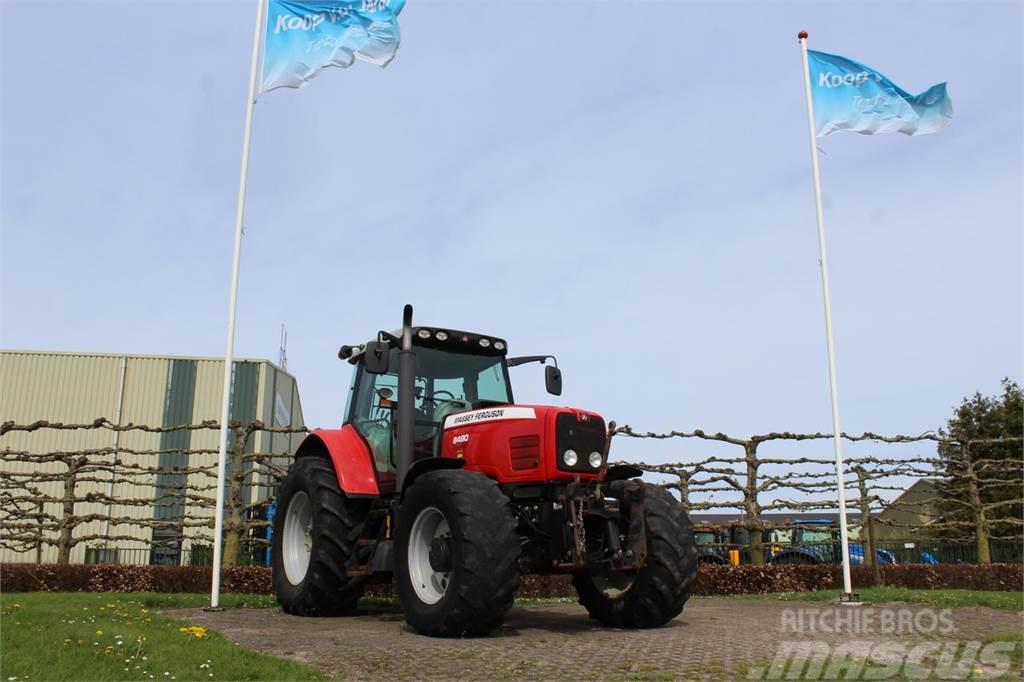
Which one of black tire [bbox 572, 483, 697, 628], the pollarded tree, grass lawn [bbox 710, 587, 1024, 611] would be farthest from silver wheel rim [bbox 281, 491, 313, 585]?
the pollarded tree

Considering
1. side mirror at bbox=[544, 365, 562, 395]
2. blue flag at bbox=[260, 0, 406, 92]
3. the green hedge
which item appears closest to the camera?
side mirror at bbox=[544, 365, 562, 395]

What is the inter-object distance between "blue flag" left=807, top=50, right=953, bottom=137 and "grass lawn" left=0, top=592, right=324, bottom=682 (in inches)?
413

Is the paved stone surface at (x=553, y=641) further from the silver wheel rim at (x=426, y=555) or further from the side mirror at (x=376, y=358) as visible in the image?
the side mirror at (x=376, y=358)

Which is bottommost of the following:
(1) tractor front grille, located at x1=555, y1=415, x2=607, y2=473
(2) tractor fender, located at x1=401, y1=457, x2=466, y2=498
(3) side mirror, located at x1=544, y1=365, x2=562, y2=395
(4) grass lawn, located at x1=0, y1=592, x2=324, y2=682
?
(4) grass lawn, located at x1=0, y1=592, x2=324, y2=682

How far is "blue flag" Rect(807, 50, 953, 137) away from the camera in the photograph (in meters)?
12.3

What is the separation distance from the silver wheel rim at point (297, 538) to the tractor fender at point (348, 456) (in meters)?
0.56

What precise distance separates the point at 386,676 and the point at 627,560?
103 inches

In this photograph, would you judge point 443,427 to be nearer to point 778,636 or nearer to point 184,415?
point 778,636

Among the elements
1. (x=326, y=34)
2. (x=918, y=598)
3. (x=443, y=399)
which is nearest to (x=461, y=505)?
(x=443, y=399)

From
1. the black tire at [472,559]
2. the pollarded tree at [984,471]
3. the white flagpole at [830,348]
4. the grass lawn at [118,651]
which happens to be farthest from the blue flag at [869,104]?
the grass lawn at [118,651]

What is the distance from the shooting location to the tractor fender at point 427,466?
23.7 ft

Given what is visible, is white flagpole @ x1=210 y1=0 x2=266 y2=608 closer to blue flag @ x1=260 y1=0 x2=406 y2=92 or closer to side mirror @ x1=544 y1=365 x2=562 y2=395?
blue flag @ x1=260 y1=0 x2=406 y2=92

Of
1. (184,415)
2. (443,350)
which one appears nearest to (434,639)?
(443,350)

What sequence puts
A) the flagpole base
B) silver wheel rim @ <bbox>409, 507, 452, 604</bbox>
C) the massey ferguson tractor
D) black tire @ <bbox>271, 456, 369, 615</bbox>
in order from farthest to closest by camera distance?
1. the flagpole base
2. black tire @ <bbox>271, 456, 369, 615</bbox>
3. silver wheel rim @ <bbox>409, 507, 452, 604</bbox>
4. the massey ferguson tractor
